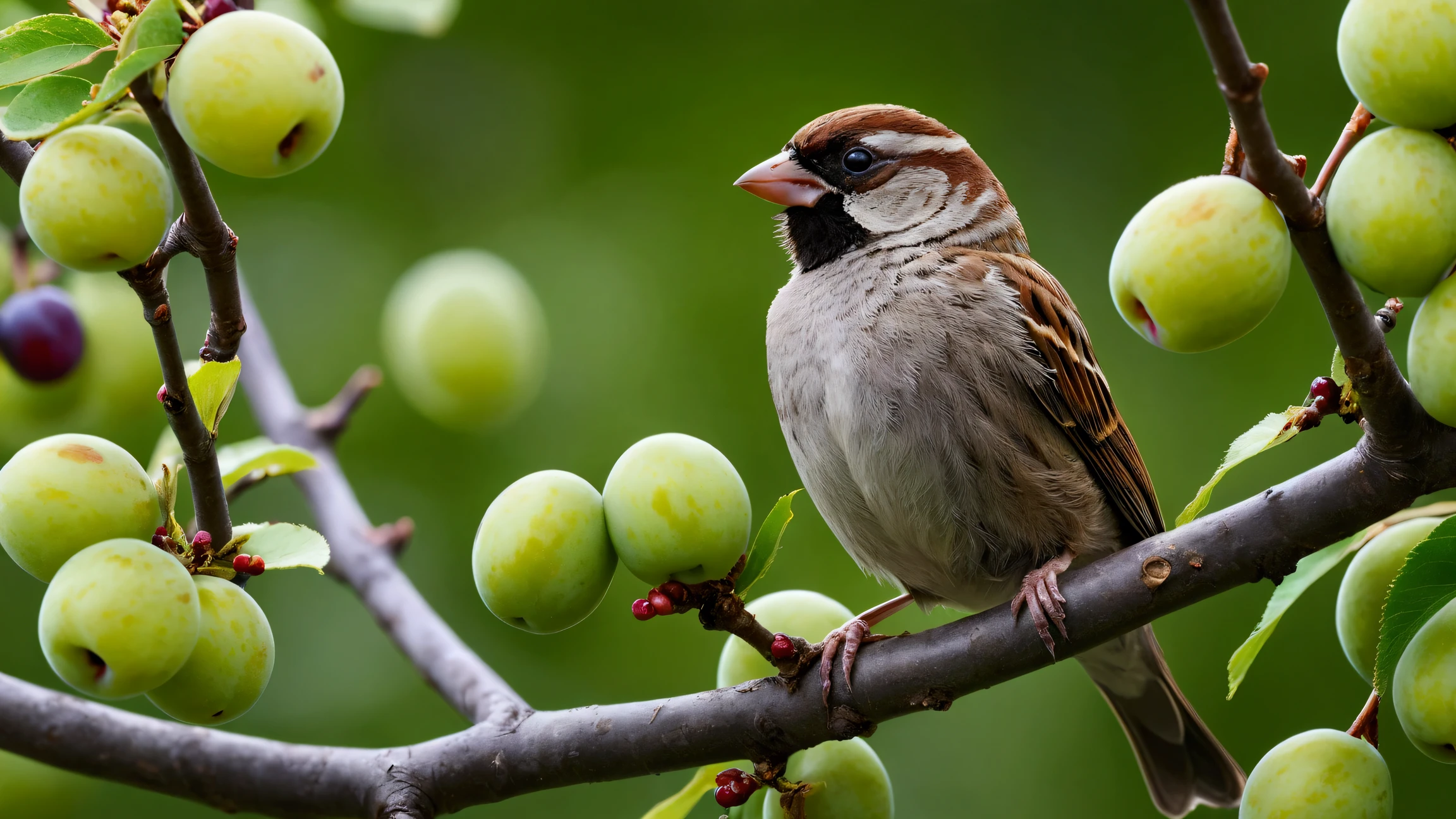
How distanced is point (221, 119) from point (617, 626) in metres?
2.54

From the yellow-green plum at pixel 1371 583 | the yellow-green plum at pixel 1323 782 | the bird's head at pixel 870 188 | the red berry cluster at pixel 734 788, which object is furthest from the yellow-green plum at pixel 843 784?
the bird's head at pixel 870 188

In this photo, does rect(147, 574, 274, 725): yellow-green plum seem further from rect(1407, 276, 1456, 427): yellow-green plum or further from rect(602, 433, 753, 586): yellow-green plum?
rect(1407, 276, 1456, 427): yellow-green plum

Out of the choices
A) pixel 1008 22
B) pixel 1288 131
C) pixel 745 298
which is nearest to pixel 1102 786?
pixel 745 298

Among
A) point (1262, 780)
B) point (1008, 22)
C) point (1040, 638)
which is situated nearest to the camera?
point (1262, 780)

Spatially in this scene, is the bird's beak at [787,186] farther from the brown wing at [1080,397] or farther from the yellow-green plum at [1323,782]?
the yellow-green plum at [1323,782]

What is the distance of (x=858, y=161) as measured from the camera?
2.40m

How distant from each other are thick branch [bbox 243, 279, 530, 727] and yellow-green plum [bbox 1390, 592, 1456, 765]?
3.35 ft

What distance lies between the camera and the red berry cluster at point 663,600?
1385mm

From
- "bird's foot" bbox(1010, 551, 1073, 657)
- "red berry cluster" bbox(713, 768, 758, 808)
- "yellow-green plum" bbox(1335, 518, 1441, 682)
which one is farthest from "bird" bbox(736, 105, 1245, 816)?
"yellow-green plum" bbox(1335, 518, 1441, 682)

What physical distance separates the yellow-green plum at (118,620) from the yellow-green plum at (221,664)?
0.04m

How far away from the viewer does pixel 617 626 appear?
345cm

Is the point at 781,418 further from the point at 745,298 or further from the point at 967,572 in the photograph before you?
the point at 745,298

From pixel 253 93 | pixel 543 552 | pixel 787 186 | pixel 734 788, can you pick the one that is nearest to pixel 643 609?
pixel 543 552

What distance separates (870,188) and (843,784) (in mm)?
1239
